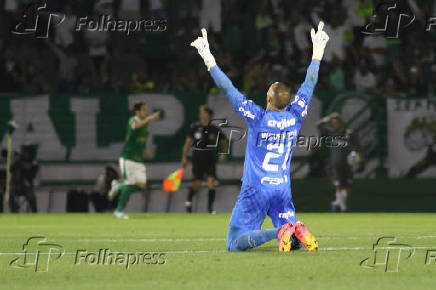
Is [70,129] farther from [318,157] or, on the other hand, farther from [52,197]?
[318,157]

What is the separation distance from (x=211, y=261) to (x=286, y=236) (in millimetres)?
760

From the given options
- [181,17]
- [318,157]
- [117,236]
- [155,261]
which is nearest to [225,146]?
[318,157]

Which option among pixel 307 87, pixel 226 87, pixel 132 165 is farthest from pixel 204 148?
pixel 226 87

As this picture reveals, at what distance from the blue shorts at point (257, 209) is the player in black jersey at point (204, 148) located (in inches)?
463

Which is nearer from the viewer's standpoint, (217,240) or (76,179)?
(217,240)

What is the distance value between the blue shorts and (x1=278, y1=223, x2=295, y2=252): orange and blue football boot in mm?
671

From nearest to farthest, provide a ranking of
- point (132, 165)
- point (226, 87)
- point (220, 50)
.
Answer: point (226, 87)
point (132, 165)
point (220, 50)

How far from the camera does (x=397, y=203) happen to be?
22.8 meters

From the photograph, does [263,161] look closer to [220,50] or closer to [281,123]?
[281,123]

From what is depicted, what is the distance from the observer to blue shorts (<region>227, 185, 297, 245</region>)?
34.8 ft

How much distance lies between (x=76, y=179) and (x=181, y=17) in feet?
20.8

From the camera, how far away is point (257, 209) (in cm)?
1066

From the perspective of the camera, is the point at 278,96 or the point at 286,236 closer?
the point at 286,236

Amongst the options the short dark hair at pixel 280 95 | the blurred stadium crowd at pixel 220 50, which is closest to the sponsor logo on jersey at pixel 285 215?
the short dark hair at pixel 280 95
